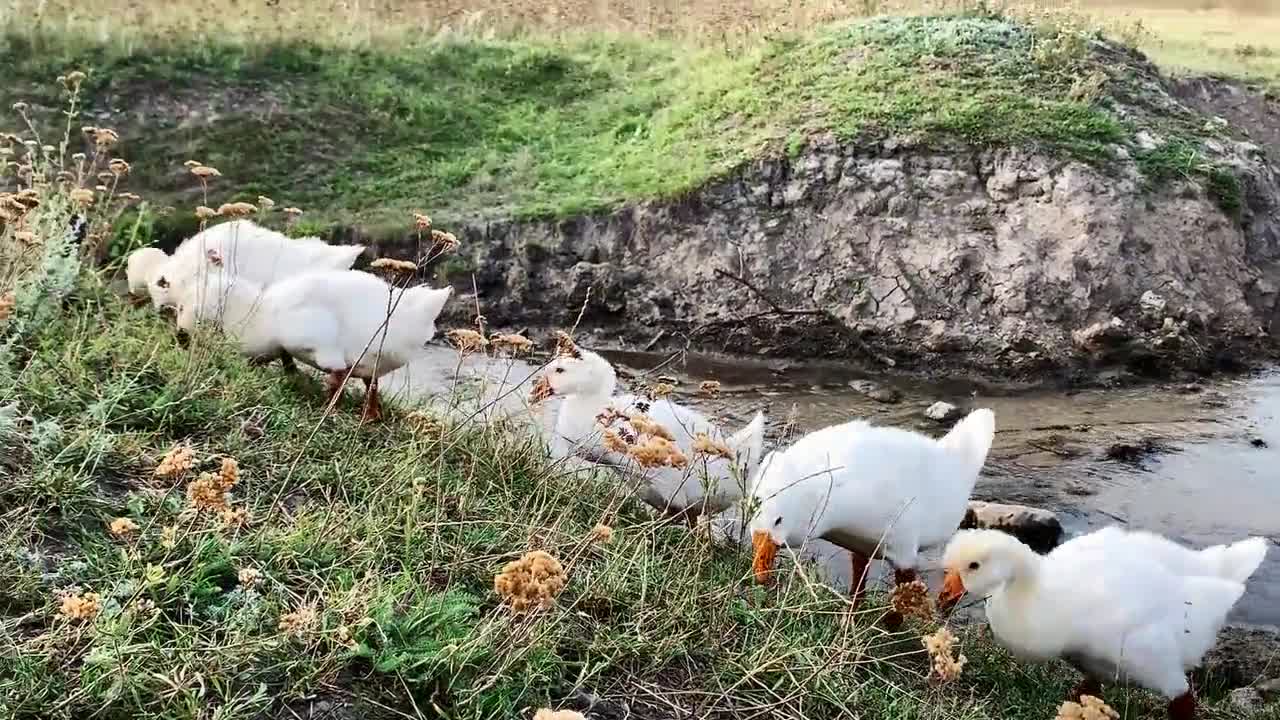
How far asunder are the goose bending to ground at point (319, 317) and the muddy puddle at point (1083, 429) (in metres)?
0.34

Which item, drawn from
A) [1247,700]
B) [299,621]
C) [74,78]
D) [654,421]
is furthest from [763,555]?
[74,78]

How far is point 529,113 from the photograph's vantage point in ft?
41.0

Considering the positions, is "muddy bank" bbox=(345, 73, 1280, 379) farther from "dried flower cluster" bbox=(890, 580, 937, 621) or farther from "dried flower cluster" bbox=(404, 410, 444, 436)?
"dried flower cluster" bbox=(890, 580, 937, 621)

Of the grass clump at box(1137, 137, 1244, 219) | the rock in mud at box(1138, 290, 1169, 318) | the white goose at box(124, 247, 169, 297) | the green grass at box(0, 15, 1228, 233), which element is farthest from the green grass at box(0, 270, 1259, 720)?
the grass clump at box(1137, 137, 1244, 219)

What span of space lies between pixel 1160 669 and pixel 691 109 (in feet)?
27.6

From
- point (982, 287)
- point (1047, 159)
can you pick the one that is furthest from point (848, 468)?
point (1047, 159)

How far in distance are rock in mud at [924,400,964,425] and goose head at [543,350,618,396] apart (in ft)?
10.2

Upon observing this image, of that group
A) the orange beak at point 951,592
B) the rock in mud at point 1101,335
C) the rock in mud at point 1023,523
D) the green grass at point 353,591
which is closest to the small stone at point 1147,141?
the rock in mud at point 1101,335

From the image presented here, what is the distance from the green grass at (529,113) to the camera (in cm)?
1023

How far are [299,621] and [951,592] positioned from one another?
2.64 metres

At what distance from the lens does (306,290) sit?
18.3ft

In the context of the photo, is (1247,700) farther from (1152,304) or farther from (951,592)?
(1152,304)

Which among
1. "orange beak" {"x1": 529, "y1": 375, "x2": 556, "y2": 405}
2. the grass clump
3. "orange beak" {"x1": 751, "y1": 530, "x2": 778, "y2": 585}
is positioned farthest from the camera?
the grass clump

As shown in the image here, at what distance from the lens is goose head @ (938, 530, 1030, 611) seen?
14.3ft
